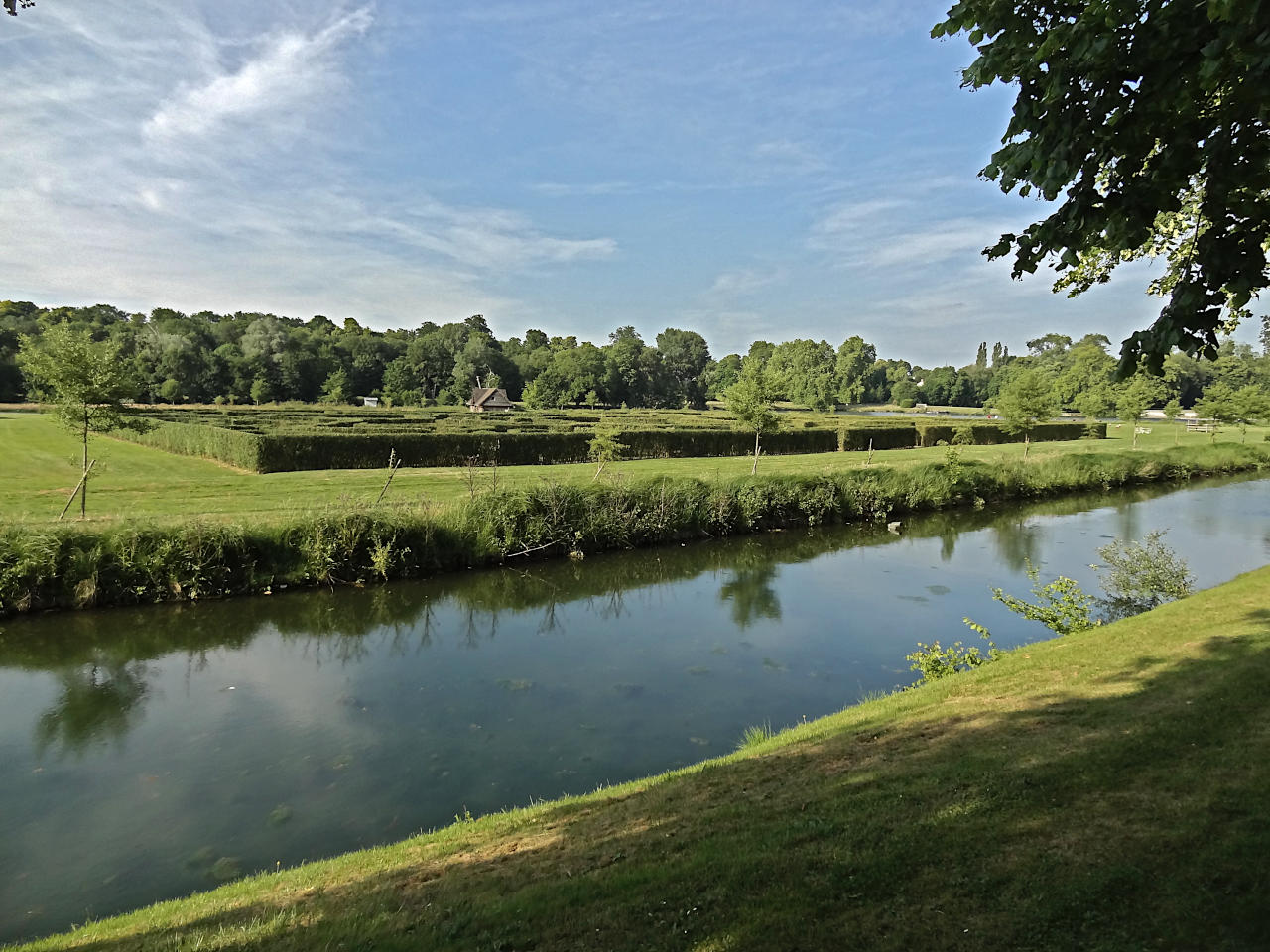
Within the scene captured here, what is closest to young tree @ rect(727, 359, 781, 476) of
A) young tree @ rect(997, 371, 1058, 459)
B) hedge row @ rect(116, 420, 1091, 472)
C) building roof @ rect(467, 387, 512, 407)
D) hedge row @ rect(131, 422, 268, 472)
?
hedge row @ rect(116, 420, 1091, 472)

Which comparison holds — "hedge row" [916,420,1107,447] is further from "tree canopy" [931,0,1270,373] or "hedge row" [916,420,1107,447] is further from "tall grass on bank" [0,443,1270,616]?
"tree canopy" [931,0,1270,373]

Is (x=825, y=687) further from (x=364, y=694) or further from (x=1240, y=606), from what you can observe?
(x=364, y=694)

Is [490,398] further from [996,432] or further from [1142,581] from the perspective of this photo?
[1142,581]

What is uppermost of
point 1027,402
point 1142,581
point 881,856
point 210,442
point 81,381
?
point 1027,402

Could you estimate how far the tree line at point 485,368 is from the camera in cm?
6756

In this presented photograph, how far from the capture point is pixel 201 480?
2094 centimetres

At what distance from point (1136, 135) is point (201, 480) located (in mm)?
23063

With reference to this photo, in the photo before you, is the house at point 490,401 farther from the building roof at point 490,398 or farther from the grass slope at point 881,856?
the grass slope at point 881,856

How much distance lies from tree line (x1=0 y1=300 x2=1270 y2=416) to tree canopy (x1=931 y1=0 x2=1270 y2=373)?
4807 centimetres

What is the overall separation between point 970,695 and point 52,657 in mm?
12485

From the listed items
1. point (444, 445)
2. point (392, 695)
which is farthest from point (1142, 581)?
point (444, 445)

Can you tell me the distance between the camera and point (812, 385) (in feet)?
348

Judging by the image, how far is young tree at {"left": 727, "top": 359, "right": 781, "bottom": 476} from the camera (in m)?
28.6

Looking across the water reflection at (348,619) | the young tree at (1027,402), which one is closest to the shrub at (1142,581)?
the water reflection at (348,619)
